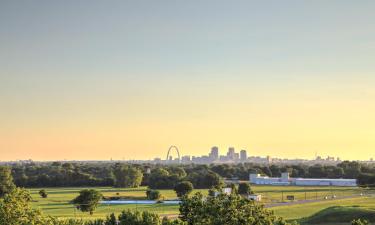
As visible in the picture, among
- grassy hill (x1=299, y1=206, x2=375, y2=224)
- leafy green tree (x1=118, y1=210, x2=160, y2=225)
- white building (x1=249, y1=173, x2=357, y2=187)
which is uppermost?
white building (x1=249, y1=173, x2=357, y2=187)

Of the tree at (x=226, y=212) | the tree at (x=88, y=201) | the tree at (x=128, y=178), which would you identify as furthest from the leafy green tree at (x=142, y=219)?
the tree at (x=128, y=178)

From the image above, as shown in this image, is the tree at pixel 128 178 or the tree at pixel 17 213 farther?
the tree at pixel 128 178

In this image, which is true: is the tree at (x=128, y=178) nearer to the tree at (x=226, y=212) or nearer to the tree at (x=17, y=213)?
the tree at (x=17, y=213)

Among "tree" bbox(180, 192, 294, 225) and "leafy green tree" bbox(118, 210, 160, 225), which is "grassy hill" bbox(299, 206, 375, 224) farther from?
"tree" bbox(180, 192, 294, 225)

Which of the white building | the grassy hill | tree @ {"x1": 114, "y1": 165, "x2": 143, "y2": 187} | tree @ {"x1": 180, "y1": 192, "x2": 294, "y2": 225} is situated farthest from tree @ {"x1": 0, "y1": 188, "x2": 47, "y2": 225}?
the white building

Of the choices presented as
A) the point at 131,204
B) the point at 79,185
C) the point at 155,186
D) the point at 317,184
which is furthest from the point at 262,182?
the point at 131,204

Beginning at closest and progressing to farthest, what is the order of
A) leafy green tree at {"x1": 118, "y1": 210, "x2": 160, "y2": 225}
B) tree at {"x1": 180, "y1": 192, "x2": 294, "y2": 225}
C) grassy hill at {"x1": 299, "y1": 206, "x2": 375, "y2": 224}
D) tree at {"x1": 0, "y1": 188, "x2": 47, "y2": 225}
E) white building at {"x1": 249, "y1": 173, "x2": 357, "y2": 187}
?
tree at {"x1": 180, "y1": 192, "x2": 294, "y2": 225} → tree at {"x1": 0, "y1": 188, "x2": 47, "y2": 225} → leafy green tree at {"x1": 118, "y1": 210, "x2": 160, "y2": 225} → grassy hill at {"x1": 299, "y1": 206, "x2": 375, "y2": 224} → white building at {"x1": 249, "y1": 173, "x2": 357, "y2": 187}
